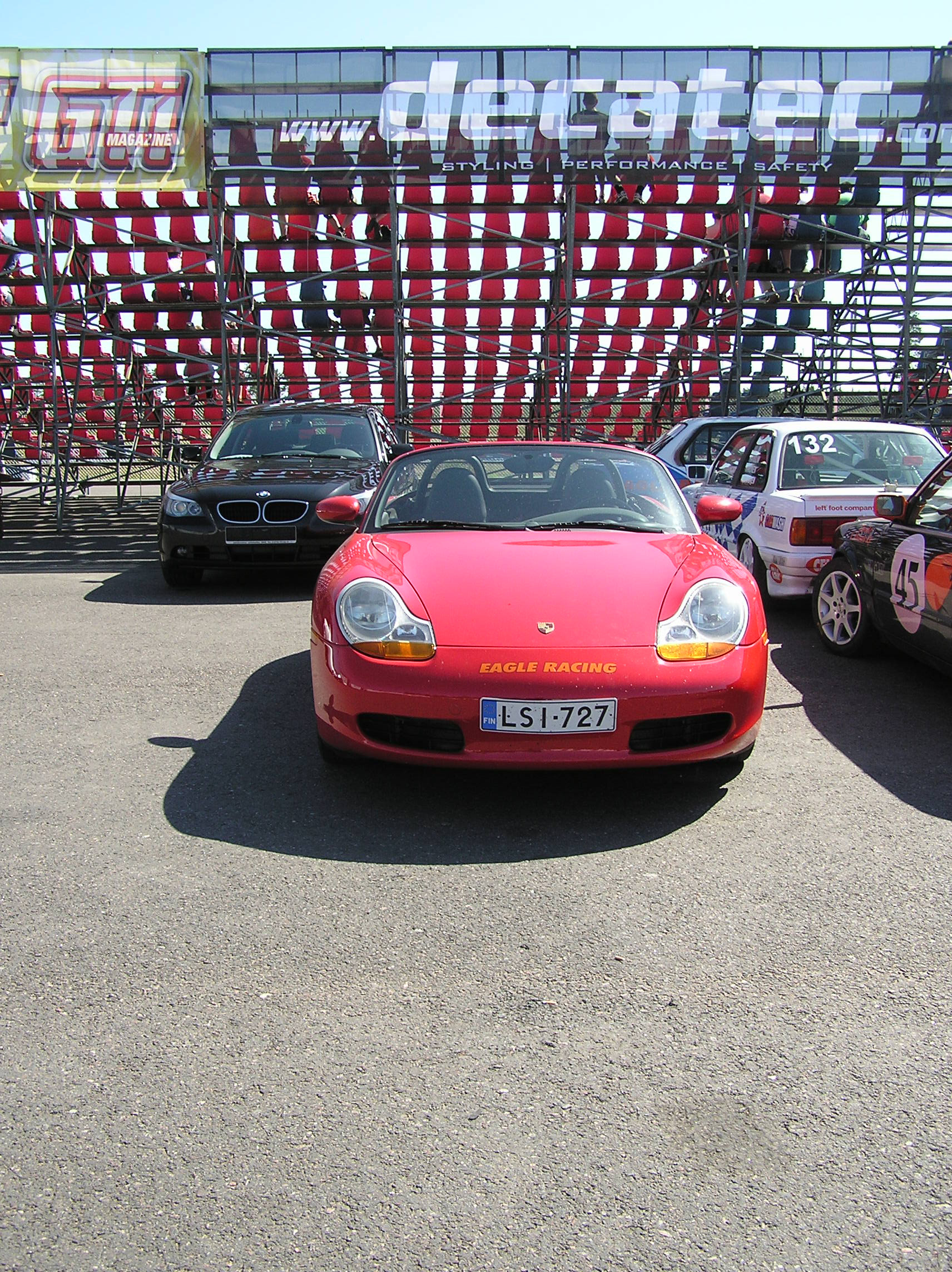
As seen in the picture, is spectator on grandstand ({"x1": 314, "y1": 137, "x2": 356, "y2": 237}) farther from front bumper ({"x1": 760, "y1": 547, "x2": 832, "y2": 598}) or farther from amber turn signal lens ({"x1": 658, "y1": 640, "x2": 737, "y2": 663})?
amber turn signal lens ({"x1": 658, "y1": 640, "x2": 737, "y2": 663})

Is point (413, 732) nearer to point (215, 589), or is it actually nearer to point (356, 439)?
point (215, 589)

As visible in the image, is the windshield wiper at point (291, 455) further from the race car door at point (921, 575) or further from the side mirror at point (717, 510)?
the race car door at point (921, 575)

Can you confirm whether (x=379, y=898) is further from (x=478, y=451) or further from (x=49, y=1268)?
(x=478, y=451)

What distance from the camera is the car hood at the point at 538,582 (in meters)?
3.78

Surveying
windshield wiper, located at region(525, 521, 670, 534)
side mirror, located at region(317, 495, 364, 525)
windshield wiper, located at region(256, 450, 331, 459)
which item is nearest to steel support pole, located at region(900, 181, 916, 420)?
windshield wiper, located at region(256, 450, 331, 459)

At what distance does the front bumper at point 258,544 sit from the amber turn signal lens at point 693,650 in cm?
486

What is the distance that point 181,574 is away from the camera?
8773 mm

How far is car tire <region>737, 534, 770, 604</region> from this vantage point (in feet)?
24.3

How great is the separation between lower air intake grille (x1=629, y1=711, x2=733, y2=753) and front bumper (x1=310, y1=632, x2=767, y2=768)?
13 mm

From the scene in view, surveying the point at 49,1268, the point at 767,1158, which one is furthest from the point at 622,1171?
the point at 49,1268

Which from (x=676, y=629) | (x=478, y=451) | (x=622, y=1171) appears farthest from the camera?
(x=478, y=451)

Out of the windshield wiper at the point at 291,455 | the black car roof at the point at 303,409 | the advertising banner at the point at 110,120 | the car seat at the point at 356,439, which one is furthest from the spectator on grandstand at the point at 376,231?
the windshield wiper at the point at 291,455

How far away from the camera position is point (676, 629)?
3857mm

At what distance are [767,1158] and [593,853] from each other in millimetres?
1413
